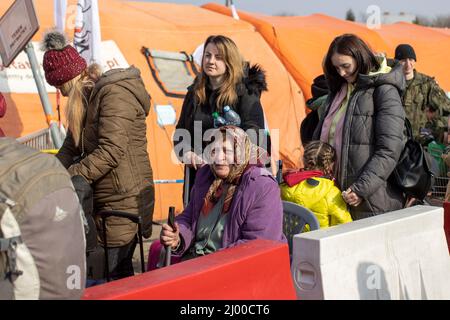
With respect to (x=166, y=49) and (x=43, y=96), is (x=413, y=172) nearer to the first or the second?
(x=43, y=96)

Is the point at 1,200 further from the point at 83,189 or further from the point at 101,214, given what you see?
the point at 101,214

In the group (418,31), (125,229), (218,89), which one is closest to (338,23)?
(418,31)

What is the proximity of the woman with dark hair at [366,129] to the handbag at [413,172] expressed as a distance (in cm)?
7

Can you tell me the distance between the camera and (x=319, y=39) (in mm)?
11680

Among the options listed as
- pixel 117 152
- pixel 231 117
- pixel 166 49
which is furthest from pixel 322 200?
pixel 166 49

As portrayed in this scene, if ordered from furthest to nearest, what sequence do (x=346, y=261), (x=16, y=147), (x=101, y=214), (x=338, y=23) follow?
(x=338, y=23) → (x=101, y=214) → (x=346, y=261) → (x=16, y=147)

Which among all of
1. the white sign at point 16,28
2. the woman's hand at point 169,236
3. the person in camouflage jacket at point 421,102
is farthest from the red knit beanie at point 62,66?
the person in camouflage jacket at point 421,102

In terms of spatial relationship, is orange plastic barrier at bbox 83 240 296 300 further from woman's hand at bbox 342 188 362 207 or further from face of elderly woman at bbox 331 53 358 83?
face of elderly woman at bbox 331 53 358 83

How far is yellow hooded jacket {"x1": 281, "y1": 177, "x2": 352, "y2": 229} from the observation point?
434 cm

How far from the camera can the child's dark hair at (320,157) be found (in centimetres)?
448

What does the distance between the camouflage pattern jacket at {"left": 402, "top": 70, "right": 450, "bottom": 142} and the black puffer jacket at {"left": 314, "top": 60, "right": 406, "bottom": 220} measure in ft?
14.4

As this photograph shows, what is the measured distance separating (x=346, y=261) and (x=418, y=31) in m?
12.1

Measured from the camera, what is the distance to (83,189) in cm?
367

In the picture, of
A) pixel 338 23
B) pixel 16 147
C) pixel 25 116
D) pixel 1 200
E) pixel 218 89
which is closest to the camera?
pixel 1 200
